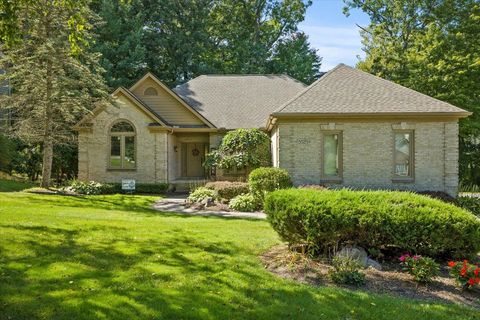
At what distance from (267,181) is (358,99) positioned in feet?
18.7

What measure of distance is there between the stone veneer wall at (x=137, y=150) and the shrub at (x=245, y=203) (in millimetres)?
6242

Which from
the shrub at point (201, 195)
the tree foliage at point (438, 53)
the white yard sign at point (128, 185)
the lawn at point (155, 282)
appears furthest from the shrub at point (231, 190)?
the tree foliage at point (438, 53)

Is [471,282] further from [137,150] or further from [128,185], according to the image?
[137,150]

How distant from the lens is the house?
16.6m

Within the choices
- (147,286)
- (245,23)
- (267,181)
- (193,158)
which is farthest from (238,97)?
(147,286)

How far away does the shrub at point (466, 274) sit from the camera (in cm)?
632

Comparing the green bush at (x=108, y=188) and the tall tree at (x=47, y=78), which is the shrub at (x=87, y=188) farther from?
the tall tree at (x=47, y=78)

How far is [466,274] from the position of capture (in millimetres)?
6398

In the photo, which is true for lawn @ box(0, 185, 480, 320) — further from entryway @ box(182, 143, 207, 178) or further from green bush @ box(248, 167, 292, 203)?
entryway @ box(182, 143, 207, 178)

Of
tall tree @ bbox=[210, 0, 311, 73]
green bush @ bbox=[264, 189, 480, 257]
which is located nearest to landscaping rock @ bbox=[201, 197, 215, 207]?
green bush @ bbox=[264, 189, 480, 257]

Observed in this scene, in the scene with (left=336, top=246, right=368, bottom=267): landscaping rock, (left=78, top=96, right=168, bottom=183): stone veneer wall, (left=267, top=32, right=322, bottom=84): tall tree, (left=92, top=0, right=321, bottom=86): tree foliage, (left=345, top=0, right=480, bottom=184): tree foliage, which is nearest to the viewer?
(left=336, top=246, right=368, bottom=267): landscaping rock

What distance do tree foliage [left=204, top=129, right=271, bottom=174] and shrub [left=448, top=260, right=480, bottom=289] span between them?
13874 mm

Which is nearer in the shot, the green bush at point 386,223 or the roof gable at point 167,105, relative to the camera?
the green bush at point 386,223

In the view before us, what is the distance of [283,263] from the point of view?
7430 mm
